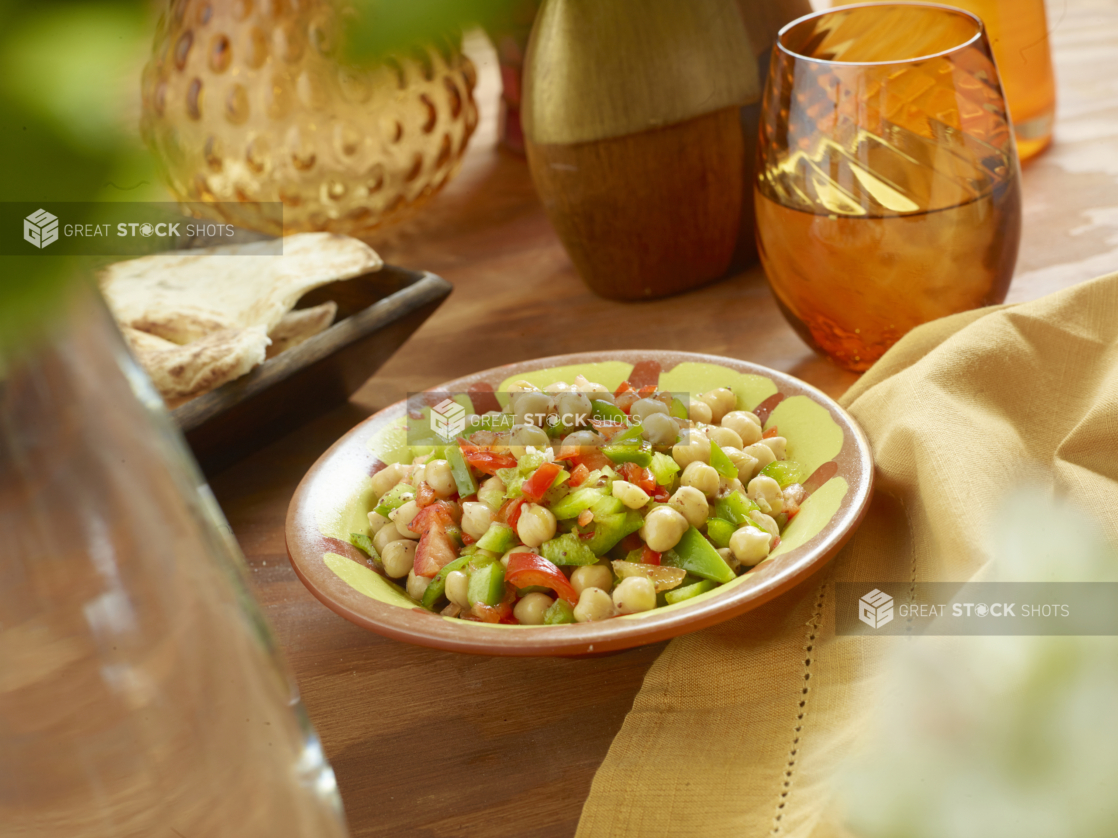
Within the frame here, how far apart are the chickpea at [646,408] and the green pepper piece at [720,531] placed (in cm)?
14

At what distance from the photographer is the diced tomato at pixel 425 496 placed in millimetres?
819

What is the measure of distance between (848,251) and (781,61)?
0.19 metres

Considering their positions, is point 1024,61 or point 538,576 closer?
point 538,576

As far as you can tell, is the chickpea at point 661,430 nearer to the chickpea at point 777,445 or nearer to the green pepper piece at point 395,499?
the chickpea at point 777,445

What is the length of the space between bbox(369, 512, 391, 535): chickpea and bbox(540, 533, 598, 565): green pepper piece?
15cm

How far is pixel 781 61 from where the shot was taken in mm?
964

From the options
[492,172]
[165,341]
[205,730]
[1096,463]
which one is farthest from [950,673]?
[492,172]

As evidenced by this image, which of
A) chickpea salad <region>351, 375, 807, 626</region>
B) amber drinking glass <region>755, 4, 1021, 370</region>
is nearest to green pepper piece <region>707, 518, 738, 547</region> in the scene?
chickpea salad <region>351, 375, 807, 626</region>

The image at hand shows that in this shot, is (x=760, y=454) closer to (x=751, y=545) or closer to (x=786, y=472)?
(x=786, y=472)

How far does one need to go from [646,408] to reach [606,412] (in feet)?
0.12

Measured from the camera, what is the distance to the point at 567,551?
2.48 ft

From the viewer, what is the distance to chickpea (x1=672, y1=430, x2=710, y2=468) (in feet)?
2.74

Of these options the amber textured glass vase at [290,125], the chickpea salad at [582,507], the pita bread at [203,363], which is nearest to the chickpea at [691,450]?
the chickpea salad at [582,507]

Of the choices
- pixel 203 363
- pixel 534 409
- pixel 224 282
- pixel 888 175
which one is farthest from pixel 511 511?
pixel 224 282
